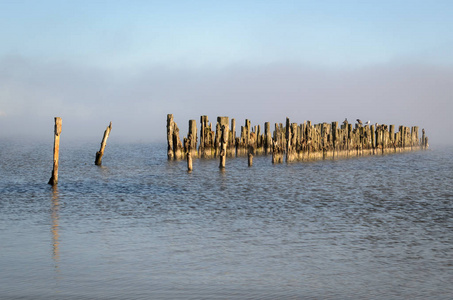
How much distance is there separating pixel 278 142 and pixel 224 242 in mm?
22647

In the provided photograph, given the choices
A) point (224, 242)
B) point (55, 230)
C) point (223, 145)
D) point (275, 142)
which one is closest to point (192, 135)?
point (275, 142)

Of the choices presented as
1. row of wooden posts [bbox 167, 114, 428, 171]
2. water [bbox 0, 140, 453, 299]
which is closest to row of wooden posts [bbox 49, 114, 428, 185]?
row of wooden posts [bbox 167, 114, 428, 171]

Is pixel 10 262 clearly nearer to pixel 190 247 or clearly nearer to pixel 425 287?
pixel 190 247

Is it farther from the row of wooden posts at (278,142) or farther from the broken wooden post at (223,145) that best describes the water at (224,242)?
the row of wooden posts at (278,142)

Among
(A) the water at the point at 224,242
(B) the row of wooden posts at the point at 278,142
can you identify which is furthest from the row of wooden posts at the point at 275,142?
(A) the water at the point at 224,242

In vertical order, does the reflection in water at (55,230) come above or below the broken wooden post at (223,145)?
below

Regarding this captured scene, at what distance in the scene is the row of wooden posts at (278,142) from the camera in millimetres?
30828

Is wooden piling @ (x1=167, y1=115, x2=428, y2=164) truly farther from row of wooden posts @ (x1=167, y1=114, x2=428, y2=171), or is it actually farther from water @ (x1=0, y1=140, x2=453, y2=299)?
water @ (x1=0, y1=140, x2=453, y2=299)

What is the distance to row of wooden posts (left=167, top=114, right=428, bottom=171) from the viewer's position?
3083 cm

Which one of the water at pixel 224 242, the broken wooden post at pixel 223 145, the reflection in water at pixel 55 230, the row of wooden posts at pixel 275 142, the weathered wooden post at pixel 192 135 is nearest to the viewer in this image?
the water at pixel 224 242

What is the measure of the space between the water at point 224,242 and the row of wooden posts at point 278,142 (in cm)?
1049

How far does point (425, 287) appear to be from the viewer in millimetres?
7078

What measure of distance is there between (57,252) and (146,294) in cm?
266

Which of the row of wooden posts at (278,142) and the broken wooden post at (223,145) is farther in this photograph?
the row of wooden posts at (278,142)
